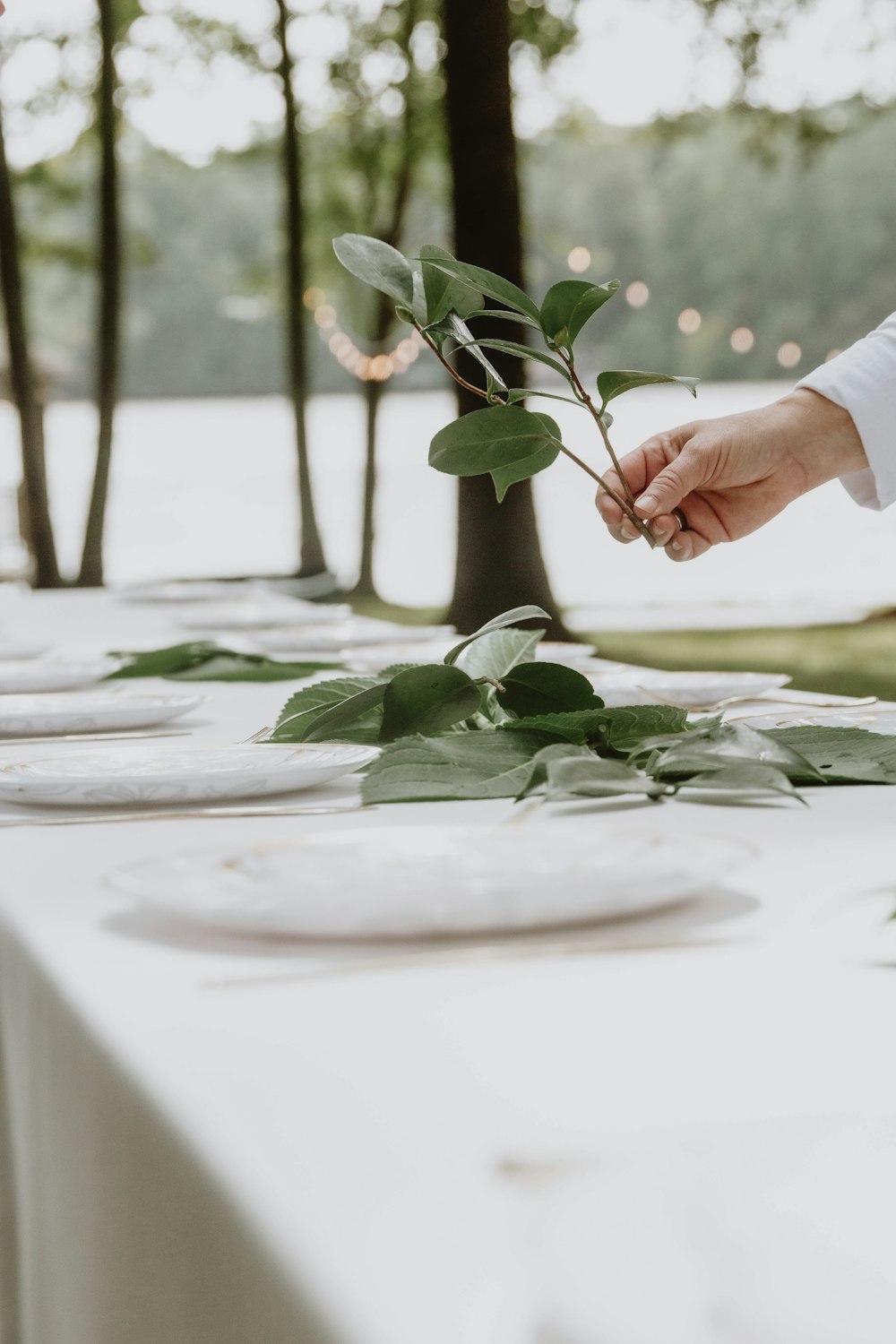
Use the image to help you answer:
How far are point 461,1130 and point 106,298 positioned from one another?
31.8ft

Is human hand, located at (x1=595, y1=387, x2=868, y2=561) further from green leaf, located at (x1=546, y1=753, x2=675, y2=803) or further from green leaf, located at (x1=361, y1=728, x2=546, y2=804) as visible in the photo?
green leaf, located at (x1=546, y1=753, x2=675, y2=803)

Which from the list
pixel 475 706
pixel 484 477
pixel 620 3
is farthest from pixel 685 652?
pixel 475 706

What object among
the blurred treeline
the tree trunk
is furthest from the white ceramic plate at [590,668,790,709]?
the tree trunk

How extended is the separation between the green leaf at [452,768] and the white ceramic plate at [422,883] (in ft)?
0.79

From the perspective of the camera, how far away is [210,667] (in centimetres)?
217

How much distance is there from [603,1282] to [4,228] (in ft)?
32.4

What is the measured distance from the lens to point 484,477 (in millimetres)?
6332

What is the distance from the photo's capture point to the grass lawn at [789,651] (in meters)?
9.44

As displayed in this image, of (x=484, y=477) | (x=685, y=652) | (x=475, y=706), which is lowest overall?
(x=685, y=652)

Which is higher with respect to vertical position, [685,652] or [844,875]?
[844,875]

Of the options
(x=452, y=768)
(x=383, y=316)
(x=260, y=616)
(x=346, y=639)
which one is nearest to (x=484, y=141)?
(x=260, y=616)

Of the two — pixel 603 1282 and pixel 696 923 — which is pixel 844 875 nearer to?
pixel 696 923

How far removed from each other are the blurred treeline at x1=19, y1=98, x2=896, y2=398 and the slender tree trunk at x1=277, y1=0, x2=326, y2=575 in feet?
2.95

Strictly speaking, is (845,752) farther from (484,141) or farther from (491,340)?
(484,141)
